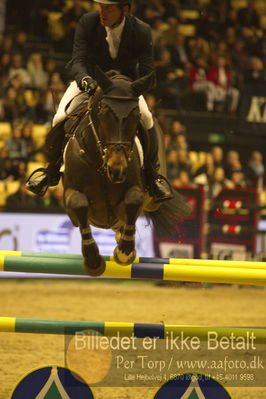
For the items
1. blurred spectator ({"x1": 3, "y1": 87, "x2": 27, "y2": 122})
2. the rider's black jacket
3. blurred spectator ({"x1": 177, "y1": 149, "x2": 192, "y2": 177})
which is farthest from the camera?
blurred spectator ({"x1": 3, "y1": 87, "x2": 27, "y2": 122})

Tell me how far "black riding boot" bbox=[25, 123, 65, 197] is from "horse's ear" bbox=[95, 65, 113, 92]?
3.08ft

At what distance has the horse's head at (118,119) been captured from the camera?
Result: 4.57 meters

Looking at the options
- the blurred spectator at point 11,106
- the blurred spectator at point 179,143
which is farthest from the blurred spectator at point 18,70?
the blurred spectator at point 179,143

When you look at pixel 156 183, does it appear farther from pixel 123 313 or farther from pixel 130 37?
pixel 123 313

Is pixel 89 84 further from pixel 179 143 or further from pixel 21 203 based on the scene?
pixel 179 143

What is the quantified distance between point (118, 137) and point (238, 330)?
144cm

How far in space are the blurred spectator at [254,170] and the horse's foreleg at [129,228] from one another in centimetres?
812

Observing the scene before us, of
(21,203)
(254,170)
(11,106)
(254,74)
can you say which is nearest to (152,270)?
(21,203)

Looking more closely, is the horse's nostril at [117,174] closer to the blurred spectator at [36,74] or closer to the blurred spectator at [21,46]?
the blurred spectator at [36,74]

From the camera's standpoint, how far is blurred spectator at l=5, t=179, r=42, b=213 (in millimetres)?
10990

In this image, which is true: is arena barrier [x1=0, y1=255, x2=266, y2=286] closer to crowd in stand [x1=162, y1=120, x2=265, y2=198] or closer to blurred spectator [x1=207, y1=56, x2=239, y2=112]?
crowd in stand [x1=162, y1=120, x2=265, y2=198]

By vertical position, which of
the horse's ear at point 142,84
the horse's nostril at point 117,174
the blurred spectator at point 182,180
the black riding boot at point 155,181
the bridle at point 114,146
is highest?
the horse's ear at point 142,84

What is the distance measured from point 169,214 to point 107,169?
1586 mm

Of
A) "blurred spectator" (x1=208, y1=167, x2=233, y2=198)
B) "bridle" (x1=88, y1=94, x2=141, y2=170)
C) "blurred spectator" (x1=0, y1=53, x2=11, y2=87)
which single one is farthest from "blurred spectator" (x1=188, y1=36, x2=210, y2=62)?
"bridle" (x1=88, y1=94, x2=141, y2=170)
